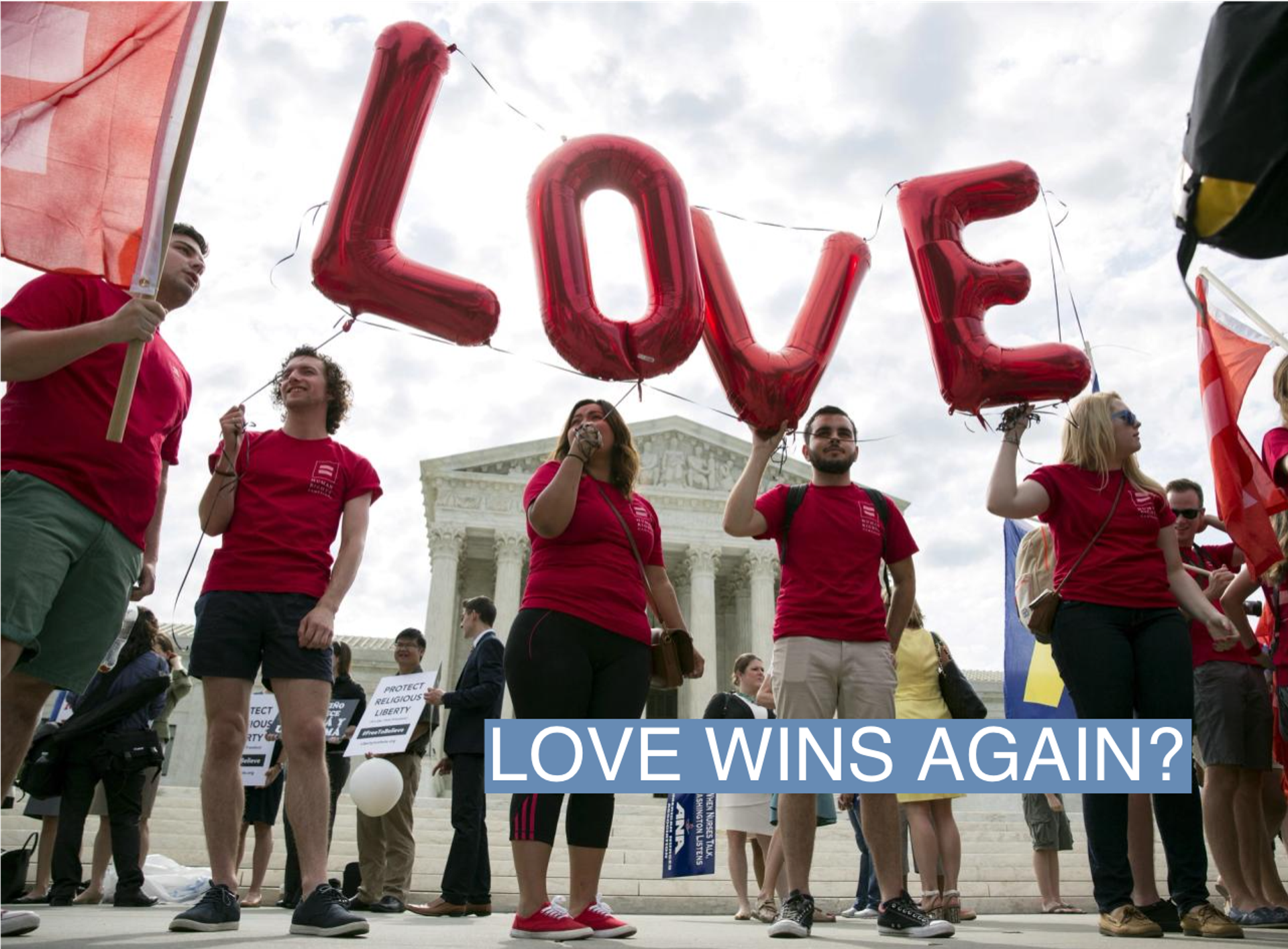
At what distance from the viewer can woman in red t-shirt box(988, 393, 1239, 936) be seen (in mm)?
4113

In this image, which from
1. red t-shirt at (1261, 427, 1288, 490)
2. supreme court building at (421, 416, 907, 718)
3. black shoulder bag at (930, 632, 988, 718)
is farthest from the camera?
supreme court building at (421, 416, 907, 718)

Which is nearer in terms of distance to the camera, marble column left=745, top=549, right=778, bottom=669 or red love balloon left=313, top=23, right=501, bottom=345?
red love balloon left=313, top=23, right=501, bottom=345

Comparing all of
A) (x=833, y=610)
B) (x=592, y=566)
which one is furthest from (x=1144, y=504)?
(x=592, y=566)

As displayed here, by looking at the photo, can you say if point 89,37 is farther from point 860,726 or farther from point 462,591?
point 462,591

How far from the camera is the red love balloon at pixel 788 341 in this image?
4473 millimetres

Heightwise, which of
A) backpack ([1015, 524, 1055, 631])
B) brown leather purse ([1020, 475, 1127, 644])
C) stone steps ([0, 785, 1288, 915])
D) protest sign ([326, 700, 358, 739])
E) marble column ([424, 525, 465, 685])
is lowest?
stone steps ([0, 785, 1288, 915])

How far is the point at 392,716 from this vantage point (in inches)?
306

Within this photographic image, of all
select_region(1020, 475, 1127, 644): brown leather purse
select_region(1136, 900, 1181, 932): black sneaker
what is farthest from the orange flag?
select_region(1136, 900, 1181, 932): black sneaker

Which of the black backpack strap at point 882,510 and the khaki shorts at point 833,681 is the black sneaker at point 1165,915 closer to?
the khaki shorts at point 833,681

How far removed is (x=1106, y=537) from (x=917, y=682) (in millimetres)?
2606

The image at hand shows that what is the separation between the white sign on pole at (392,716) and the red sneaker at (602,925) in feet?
13.0

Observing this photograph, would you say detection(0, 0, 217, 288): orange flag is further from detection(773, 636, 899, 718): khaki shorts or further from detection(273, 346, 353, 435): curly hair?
detection(773, 636, 899, 718): khaki shorts

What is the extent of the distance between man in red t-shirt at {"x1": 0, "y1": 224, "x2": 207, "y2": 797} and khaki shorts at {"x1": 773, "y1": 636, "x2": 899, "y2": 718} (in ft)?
8.30

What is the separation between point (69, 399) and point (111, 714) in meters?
4.38
